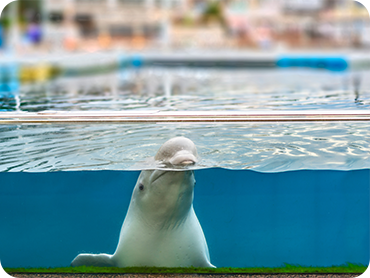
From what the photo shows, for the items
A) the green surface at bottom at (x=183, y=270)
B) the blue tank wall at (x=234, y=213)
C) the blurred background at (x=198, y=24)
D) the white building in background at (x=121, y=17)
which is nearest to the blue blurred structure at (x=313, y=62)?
the blurred background at (x=198, y=24)

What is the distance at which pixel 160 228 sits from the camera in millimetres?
2676

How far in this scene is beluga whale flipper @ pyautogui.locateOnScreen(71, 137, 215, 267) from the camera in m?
2.46

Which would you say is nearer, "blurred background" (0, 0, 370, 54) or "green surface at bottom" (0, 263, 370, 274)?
"green surface at bottom" (0, 263, 370, 274)

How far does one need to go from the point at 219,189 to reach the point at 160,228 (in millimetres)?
459

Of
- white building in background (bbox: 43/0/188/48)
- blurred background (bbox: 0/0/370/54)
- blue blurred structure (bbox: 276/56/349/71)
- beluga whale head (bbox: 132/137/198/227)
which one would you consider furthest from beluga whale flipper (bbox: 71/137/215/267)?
white building in background (bbox: 43/0/188/48)

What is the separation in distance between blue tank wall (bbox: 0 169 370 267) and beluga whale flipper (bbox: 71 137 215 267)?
9 centimetres

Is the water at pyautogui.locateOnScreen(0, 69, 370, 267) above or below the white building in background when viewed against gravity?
below

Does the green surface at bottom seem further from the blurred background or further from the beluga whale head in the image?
the blurred background

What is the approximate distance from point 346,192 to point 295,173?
1.17 feet

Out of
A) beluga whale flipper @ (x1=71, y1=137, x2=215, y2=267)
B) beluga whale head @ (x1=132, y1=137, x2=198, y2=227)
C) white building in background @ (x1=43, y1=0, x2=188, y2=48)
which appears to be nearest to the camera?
beluga whale head @ (x1=132, y1=137, x2=198, y2=227)

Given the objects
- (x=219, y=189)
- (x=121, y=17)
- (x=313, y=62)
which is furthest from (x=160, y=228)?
(x=121, y=17)

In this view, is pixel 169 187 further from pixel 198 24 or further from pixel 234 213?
pixel 198 24

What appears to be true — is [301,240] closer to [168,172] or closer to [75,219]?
[168,172]

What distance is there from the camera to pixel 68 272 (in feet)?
8.30
